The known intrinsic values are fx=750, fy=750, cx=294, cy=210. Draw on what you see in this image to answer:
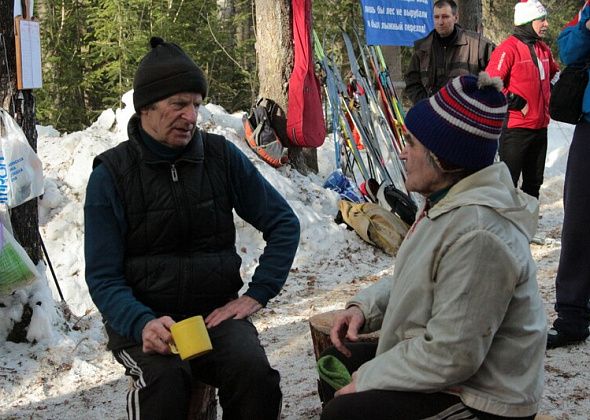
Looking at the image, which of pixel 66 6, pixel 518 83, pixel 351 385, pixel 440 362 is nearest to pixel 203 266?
pixel 351 385

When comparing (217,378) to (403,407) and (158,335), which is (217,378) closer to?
(158,335)

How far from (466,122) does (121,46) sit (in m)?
7.74

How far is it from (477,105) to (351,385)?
94cm

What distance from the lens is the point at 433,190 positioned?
2.38 m

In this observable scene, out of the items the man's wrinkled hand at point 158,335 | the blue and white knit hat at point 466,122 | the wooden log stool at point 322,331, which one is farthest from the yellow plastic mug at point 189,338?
the wooden log stool at point 322,331

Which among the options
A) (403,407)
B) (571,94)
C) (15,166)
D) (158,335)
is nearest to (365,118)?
(571,94)

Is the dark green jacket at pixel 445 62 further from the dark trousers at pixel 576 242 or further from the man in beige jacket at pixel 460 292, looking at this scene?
the man in beige jacket at pixel 460 292

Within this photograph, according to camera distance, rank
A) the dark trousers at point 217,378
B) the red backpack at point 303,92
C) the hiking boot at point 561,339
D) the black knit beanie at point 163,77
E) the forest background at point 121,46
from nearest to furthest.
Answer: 1. the dark trousers at point 217,378
2. the black knit beanie at point 163,77
3. the hiking boot at point 561,339
4. the red backpack at point 303,92
5. the forest background at point 121,46

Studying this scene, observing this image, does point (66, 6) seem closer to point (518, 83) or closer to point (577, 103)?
point (518, 83)

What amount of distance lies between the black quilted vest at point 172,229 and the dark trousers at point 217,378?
0.18 meters

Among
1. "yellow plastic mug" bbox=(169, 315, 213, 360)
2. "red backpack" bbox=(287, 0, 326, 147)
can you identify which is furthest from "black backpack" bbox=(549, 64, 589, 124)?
"red backpack" bbox=(287, 0, 326, 147)

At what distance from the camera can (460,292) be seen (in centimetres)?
210

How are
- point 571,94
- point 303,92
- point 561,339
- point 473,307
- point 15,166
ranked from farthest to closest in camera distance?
1. point 303,92
2. point 15,166
3. point 561,339
4. point 571,94
5. point 473,307

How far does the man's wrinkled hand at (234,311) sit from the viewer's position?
2842 millimetres
